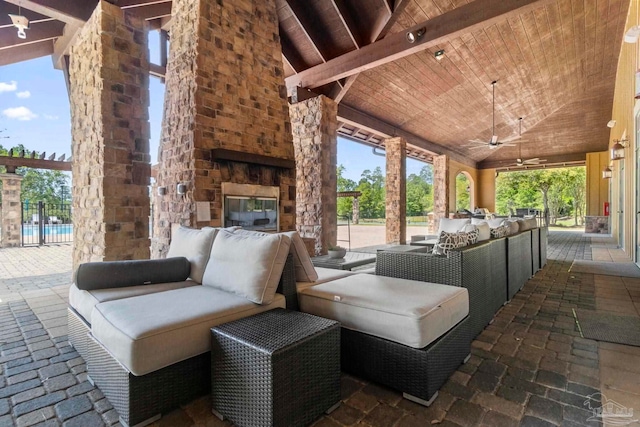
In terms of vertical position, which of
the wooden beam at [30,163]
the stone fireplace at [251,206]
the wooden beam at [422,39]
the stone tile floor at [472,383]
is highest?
the wooden beam at [422,39]

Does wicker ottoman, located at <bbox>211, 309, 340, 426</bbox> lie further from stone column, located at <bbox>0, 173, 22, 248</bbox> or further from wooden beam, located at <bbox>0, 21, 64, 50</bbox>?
stone column, located at <bbox>0, 173, 22, 248</bbox>

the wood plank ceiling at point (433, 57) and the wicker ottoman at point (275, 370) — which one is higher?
the wood plank ceiling at point (433, 57)

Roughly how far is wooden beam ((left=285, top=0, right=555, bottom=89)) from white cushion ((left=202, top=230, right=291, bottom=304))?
4.51m

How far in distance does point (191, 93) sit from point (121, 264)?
102 inches

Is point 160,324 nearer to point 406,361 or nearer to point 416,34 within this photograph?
point 406,361

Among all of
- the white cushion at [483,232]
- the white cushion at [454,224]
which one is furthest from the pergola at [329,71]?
the white cushion at [483,232]

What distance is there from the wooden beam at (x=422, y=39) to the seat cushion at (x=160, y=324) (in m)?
4.87

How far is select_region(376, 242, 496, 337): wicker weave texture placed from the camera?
243cm

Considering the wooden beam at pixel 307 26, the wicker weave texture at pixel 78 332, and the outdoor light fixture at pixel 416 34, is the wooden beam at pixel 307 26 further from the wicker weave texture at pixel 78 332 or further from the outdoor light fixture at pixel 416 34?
the wicker weave texture at pixel 78 332

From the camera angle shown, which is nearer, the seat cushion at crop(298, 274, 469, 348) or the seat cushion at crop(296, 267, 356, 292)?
the seat cushion at crop(298, 274, 469, 348)

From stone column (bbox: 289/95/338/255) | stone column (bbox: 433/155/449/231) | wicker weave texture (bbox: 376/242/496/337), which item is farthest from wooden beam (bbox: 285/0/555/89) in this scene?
stone column (bbox: 433/155/449/231)

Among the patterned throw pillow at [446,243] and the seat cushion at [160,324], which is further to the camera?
the patterned throw pillow at [446,243]

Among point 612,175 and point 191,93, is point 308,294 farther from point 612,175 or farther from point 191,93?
point 612,175

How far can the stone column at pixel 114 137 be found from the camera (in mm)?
3992
